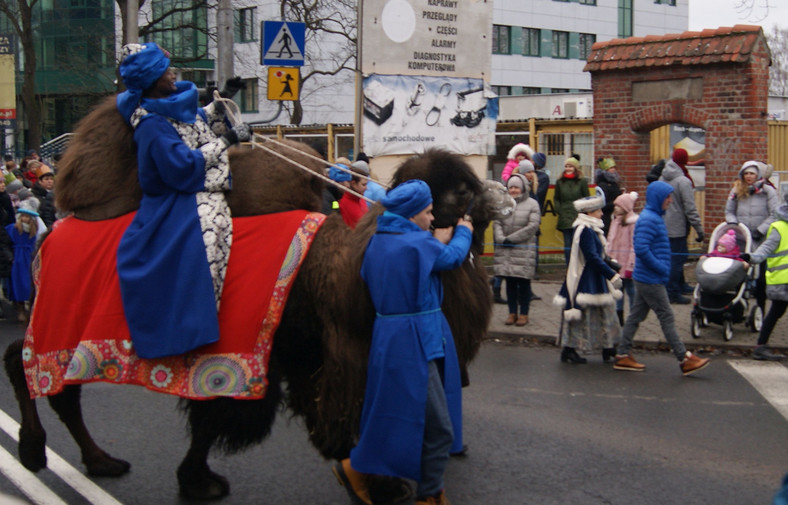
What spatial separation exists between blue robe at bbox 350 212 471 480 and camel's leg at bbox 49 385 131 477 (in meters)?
1.61

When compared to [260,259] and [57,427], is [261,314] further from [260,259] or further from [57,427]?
[57,427]

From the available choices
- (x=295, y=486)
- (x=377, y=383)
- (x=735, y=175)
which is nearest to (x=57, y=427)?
(x=295, y=486)

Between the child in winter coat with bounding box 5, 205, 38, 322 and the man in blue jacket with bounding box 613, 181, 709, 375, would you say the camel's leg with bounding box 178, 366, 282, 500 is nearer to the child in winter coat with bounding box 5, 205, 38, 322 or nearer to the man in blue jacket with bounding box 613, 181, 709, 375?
the man in blue jacket with bounding box 613, 181, 709, 375

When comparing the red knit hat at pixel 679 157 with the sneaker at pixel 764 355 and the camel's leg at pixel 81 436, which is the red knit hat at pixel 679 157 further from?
the camel's leg at pixel 81 436

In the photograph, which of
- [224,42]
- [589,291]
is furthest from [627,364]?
[224,42]

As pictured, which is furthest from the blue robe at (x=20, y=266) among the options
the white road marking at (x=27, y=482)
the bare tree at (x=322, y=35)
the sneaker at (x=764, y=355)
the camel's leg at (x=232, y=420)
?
the bare tree at (x=322, y=35)

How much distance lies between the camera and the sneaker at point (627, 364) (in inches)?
327

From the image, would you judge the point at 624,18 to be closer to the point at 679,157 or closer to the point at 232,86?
the point at 679,157

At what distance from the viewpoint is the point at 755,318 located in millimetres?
9812

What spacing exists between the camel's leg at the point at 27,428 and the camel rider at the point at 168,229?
93 cm

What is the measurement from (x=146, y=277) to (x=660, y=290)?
201 inches

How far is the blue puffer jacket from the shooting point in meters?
8.05

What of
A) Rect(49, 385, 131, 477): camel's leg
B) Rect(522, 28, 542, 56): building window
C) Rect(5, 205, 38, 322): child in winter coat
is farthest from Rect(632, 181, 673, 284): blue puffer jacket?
Rect(522, 28, 542, 56): building window

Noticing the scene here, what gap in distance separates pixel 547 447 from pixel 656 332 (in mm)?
4413
